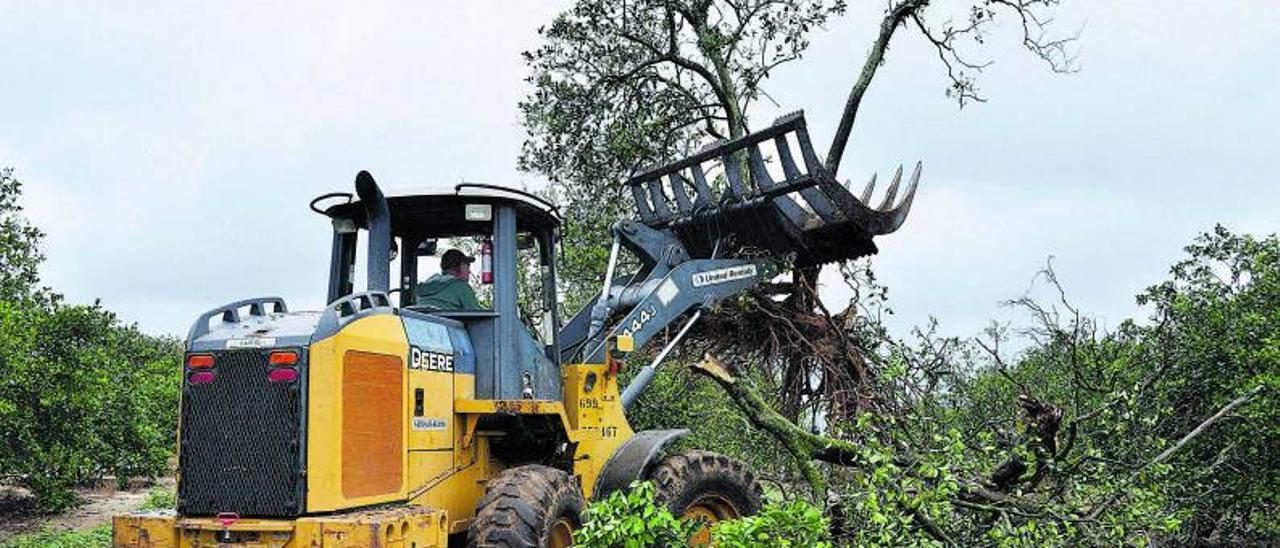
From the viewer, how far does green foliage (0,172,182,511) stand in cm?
1438

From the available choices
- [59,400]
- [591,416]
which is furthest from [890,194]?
[59,400]

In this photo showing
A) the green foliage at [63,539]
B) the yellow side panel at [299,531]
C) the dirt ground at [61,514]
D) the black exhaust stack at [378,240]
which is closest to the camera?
the yellow side panel at [299,531]

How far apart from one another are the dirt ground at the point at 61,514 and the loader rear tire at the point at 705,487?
33.9 feet

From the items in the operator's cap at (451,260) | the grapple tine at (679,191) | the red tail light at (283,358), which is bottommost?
the red tail light at (283,358)

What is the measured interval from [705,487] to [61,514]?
12706mm

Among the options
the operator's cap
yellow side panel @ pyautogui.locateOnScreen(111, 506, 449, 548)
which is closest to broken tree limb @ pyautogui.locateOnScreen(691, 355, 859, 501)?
the operator's cap

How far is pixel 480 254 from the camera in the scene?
7.69 metres

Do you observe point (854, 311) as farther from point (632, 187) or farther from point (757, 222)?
point (632, 187)

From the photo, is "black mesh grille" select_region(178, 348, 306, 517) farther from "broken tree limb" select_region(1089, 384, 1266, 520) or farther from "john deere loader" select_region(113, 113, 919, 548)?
"broken tree limb" select_region(1089, 384, 1266, 520)

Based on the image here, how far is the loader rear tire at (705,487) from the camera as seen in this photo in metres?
8.16

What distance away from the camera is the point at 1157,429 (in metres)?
9.43

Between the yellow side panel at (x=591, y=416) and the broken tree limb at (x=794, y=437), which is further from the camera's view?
the yellow side panel at (x=591, y=416)

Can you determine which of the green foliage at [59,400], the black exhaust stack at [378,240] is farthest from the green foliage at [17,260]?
the black exhaust stack at [378,240]

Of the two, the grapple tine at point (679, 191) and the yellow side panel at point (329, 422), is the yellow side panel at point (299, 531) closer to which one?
the yellow side panel at point (329, 422)
